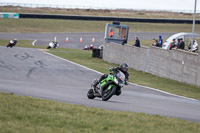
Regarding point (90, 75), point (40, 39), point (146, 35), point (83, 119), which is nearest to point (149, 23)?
point (146, 35)

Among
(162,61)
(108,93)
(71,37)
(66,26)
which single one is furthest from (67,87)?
(66,26)

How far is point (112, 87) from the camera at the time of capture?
41.0 feet

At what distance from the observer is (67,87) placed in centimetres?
1670

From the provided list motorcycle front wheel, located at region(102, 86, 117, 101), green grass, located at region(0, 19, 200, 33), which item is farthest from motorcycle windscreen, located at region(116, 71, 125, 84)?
green grass, located at region(0, 19, 200, 33)

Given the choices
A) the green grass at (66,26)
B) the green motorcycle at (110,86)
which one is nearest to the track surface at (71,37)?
the green grass at (66,26)

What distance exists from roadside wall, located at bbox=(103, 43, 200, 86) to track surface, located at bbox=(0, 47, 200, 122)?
11.1ft

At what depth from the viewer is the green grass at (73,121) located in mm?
7593

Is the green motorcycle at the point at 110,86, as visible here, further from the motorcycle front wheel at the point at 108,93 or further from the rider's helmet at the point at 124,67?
the rider's helmet at the point at 124,67

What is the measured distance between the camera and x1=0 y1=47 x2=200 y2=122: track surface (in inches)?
475

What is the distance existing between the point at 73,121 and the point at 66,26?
57152mm

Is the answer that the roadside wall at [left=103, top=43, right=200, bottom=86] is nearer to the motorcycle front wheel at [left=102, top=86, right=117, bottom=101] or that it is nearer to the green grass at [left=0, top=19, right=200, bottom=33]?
the motorcycle front wheel at [left=102, top=86, right=117, bottom=101]

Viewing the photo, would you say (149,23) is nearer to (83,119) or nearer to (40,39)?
(40,39)

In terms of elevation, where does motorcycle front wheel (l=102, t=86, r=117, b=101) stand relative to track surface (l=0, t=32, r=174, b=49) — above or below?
above

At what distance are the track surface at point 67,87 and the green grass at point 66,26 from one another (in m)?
30.0
